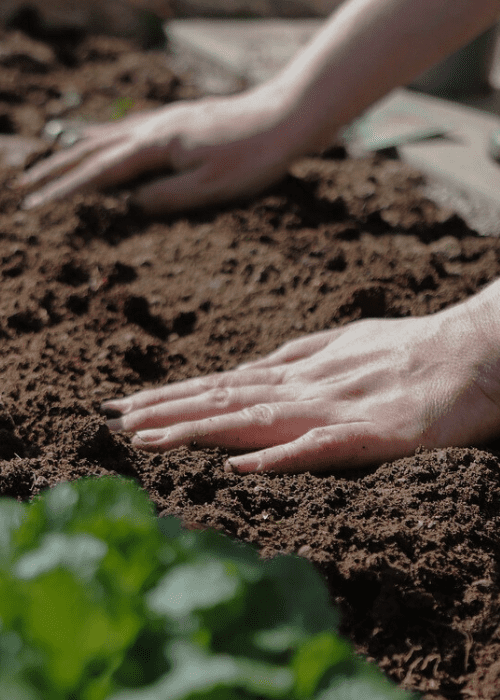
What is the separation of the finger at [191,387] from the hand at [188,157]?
113 centimetres

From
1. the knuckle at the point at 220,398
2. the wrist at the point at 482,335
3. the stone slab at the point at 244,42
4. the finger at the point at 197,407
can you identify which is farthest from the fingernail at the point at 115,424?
the stone slab at the point at 244,42

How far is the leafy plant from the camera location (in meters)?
0.74

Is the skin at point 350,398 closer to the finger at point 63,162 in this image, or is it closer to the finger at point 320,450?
the finger at point 320,450

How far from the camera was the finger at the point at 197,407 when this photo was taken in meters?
1.49

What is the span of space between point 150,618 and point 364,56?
6.64 feet

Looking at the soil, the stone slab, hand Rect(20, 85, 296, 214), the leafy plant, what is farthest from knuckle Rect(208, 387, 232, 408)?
the stone slab

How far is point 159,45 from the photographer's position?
15.8ft

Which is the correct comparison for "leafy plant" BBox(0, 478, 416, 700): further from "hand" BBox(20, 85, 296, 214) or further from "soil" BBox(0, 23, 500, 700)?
"hand" BBox(20, 85, 296, 214)

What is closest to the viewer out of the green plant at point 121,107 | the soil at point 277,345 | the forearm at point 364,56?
the soil at point 277,345

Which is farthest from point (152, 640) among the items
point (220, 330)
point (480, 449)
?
point (220, 330)

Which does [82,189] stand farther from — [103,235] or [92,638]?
[92,638]

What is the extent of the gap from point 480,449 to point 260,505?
0.48 meters

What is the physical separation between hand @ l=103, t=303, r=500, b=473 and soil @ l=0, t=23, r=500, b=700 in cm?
4

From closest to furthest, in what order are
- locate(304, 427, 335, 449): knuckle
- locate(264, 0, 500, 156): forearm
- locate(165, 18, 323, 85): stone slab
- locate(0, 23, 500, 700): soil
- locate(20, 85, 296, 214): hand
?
locate(0, 23, 500, 700): soil, locate(304, 427, 335, 449): knuckle, locate(264, 0, 500, 156): forearm, locate(20, 85, 296, 214): hand, locate(165, 18, 323, 85): stone slab
